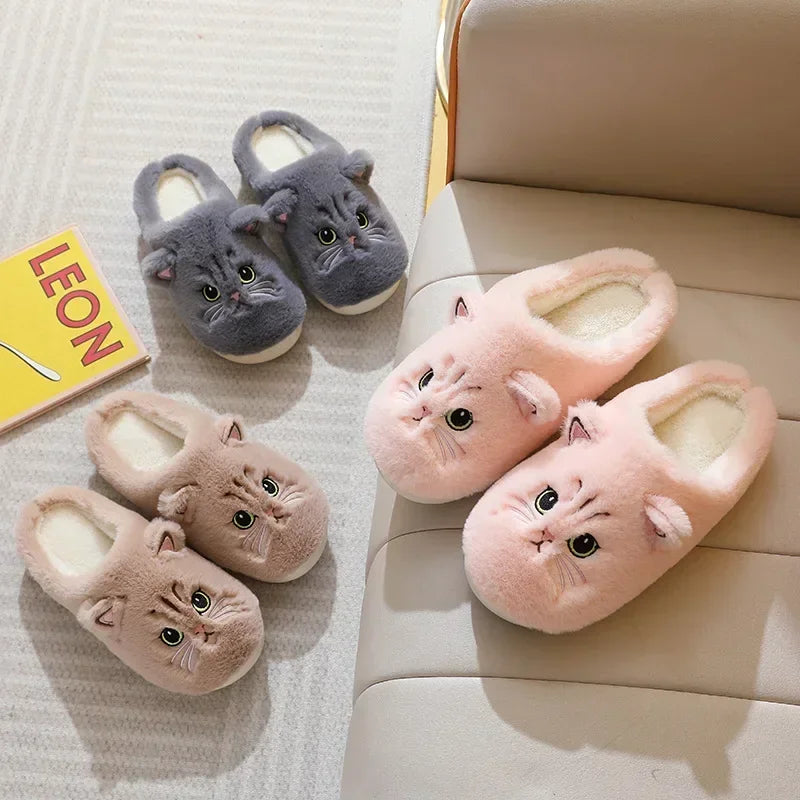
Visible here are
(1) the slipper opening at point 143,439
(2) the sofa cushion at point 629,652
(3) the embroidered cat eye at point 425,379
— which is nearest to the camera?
(2) the sofa cushion at point 629,652

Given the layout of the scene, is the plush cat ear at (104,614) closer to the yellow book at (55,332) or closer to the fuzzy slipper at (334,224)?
the yellow book at (55,332)

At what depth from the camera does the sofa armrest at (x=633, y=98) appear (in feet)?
2.43

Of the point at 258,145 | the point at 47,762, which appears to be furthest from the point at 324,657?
the point at 258,145

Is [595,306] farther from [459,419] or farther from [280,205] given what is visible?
[280,205]

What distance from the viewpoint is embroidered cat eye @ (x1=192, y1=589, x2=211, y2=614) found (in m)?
0.97

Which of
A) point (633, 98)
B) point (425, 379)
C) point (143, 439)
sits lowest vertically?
point (143, 439)

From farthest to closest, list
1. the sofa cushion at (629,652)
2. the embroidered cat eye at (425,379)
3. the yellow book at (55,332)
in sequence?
1. the yellow book at (55,332)
2. the embroidered cat eye at (425,379)
3. the sofa cushion at (629,652)

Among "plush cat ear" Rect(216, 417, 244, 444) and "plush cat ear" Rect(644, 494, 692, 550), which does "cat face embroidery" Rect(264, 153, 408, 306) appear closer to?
"plush cat ear" Rect(216, 417, 244, 444)

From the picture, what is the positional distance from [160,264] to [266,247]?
5.8 inches

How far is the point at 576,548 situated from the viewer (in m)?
0.73

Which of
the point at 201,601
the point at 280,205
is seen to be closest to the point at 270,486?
the point at 201,601

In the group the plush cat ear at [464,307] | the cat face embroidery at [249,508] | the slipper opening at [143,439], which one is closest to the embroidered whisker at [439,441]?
the plush cat ear at [464,307]

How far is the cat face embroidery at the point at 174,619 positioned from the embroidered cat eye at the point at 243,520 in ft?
0.21

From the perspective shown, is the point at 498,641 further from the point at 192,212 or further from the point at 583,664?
the point at 192,212
